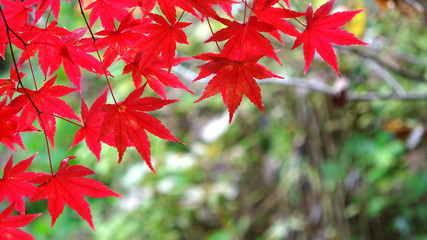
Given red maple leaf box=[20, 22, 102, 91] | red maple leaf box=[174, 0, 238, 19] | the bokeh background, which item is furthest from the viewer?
the bokeh background

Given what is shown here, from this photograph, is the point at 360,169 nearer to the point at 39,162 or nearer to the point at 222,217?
the point at 222,217

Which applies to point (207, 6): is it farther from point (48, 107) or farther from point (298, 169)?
point (298, 169)

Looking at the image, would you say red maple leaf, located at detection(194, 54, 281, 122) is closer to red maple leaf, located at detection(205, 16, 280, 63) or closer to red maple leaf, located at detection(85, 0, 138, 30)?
red maple leaf, located at detection(205, 16, 280, 63)

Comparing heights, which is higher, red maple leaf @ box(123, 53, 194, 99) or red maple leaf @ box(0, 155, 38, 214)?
red maple leaf @ box(123, 53, 194, 99)

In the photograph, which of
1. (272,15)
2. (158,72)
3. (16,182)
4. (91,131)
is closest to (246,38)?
(272,15)

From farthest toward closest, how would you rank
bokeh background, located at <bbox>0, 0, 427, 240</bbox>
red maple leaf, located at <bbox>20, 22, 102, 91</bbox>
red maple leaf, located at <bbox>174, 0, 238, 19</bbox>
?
1. bokeh background, located at <bbox>0, 0, 427, 240</bbox>
2. red maple leaf, located at <bbox>20, 22, 102, 91</bbox>
3. red maple leaf, located at <bbox>174, 0, 238, 19</bbox>

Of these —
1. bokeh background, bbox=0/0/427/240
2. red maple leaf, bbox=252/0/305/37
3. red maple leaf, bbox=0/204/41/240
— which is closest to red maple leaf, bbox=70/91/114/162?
red maple leaf, bbox=0/204/41/240
